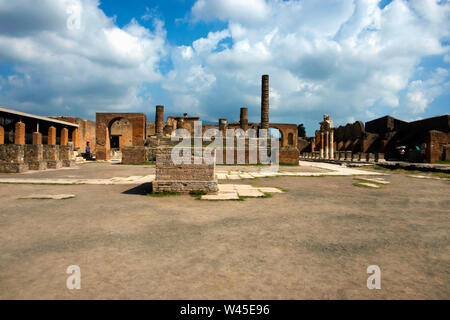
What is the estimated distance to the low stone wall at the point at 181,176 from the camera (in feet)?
18.0

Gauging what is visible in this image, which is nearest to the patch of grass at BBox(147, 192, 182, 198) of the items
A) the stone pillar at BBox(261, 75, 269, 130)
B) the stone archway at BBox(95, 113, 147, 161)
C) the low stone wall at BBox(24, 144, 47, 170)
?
the low stone wall at BBox(24, 144, 47, 170)

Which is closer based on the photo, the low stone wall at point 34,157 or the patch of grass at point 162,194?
the patch of grass at point 162,194

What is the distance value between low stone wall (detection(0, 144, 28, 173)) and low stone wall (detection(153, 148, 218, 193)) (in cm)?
882

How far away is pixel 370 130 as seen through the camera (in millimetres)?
37531

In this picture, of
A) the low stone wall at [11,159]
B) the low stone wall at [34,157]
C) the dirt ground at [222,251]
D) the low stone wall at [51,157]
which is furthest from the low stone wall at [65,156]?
the dirt ground at [222,251]

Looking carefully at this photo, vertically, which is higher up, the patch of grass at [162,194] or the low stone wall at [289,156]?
the low stone wall at [289,156]

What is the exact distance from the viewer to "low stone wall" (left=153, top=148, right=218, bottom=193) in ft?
18.0

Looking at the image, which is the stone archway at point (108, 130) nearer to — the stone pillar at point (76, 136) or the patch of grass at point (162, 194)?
the stone pillar at point (76, 136)

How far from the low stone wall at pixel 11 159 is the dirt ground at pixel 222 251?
8.09 m

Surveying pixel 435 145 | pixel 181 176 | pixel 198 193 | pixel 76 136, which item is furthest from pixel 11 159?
pixel 435 145

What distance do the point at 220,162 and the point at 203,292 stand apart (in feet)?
51.6

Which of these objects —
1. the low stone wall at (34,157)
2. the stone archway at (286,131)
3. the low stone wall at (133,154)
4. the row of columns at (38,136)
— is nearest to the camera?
the low stone wall at (34,157)

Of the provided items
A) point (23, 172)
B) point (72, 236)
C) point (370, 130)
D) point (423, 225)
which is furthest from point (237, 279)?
point (370, 130)

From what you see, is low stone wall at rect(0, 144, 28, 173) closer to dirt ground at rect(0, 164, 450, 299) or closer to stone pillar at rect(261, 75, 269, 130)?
dirt ground at rect(0, 164, 450, 299)
